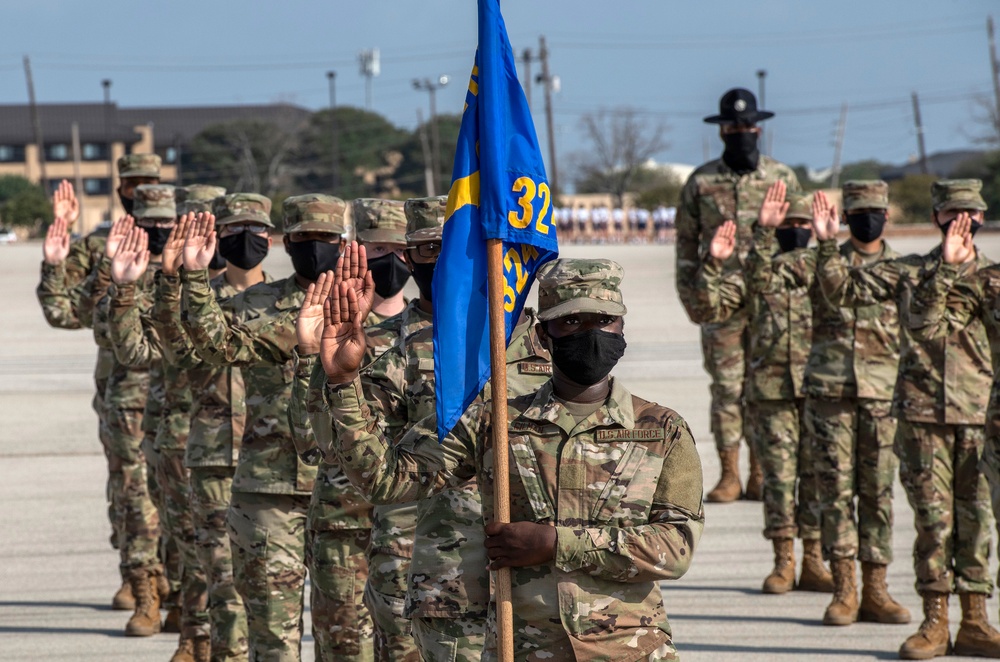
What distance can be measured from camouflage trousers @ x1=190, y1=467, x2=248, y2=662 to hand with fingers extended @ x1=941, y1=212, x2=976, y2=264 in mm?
4013

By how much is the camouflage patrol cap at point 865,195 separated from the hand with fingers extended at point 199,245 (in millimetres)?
4124

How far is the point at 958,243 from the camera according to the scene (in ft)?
27.0

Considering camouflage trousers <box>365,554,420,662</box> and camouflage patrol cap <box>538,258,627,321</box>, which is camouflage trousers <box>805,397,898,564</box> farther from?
camouflage patrol cap <box>538,258,627,321</box>

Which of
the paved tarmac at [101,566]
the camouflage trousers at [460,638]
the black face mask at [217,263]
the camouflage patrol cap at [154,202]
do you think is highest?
the camouflage patrol cap at [154,202]

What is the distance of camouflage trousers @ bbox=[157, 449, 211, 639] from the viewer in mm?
8461

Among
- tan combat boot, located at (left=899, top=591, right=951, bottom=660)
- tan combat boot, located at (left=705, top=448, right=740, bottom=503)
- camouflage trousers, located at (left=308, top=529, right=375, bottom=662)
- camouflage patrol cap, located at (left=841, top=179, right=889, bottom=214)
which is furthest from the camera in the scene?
tan combat boot, located at (left=705, top=448, right=740, bottom=503)

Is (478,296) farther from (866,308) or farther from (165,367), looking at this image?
(866,308)

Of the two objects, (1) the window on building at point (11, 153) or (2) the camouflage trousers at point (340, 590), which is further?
(1) the window on building at point (11, 153)

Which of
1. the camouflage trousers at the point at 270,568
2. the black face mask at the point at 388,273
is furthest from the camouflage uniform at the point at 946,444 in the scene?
the camouflage trousers at the point at 270,568

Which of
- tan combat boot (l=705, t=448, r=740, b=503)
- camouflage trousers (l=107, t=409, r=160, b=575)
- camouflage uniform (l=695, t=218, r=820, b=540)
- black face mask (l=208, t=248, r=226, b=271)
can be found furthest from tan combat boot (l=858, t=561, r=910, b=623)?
camouflage trousers (l=107, t=409, r=160, b=575)

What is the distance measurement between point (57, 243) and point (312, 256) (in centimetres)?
361

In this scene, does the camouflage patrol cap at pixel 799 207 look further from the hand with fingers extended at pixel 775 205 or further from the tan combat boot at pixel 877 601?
the tan combat boot at pixel 877 601

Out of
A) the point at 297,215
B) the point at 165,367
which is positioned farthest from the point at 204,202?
the point at 297,215

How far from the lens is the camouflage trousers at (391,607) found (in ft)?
20.0
